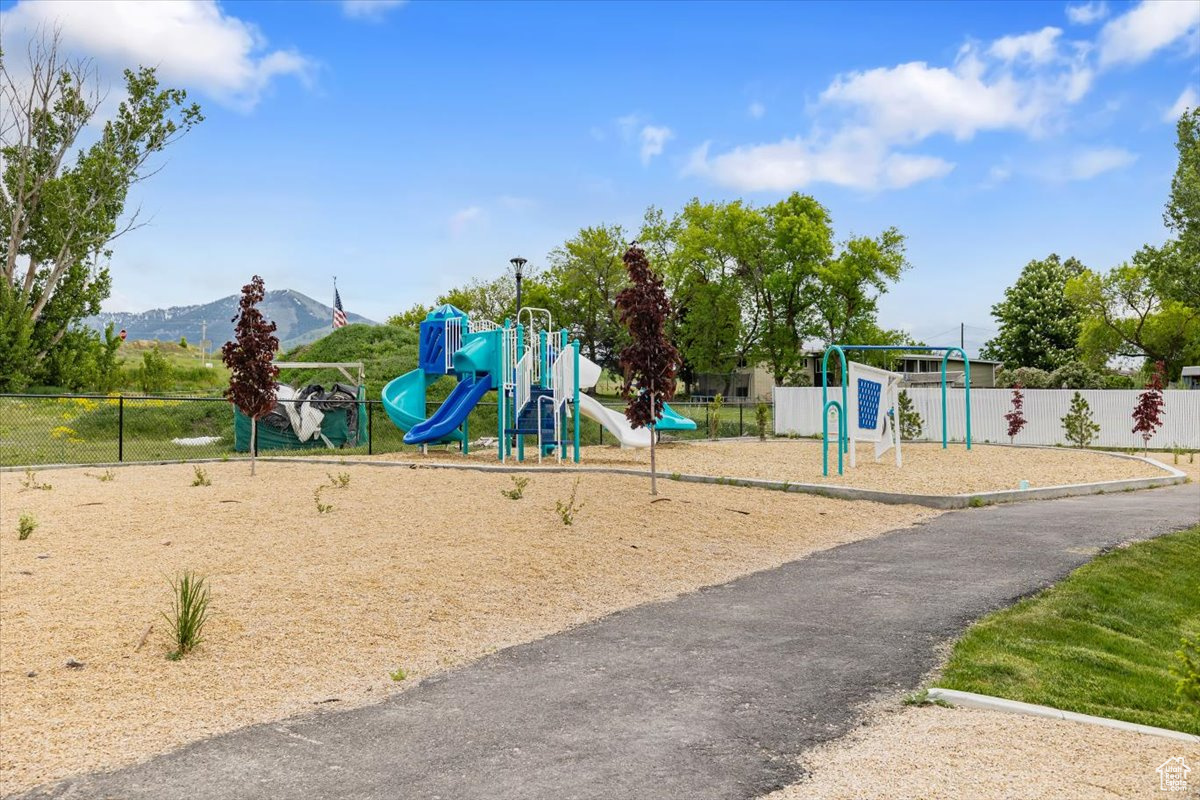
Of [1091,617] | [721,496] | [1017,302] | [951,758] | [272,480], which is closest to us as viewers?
[951,758]

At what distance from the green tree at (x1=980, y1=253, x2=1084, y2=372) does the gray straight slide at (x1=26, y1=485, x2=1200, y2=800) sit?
196ft

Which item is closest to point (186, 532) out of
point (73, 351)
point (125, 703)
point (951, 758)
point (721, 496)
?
point (125, 703)

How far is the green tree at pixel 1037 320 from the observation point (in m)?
60.8

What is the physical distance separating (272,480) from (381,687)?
9814 millimetres

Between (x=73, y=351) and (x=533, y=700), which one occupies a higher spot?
(x=73, y=351)

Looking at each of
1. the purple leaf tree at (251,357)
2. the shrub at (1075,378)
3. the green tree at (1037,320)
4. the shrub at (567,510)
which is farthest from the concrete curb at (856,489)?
the green tree at (1037,320)

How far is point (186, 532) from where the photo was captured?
30.6 ft

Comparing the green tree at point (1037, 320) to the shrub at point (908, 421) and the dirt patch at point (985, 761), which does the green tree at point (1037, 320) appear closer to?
the shrub at point (908, 421)

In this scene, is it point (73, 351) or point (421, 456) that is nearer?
point (421, 456)

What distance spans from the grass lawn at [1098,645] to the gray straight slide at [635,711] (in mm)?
298

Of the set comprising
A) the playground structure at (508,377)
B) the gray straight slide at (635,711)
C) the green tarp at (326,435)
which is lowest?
the gray straight slide at (635,711)

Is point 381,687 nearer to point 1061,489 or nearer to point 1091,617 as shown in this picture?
point 1091,617

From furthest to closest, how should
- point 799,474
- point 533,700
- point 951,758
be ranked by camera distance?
1. point 799,474
2. point 533,700
3. point 951,758

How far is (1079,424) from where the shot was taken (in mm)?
26094
